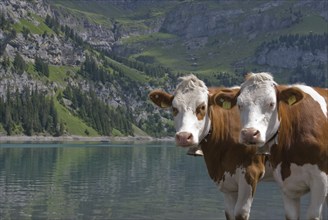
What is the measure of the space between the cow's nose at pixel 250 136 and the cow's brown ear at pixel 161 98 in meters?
3.43

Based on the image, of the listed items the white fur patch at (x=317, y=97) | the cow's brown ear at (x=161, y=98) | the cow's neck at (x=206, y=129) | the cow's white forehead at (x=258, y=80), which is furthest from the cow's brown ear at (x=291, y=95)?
the cow's brown ear at (x=161, y=98)

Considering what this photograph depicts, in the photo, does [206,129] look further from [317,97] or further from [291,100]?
[317,97]

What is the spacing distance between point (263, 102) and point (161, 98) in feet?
11.1

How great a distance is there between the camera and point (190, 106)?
15164mm

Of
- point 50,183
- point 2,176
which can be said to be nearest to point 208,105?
point 50,183

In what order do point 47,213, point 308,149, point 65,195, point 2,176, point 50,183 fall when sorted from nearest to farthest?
point 308,149, point 47,213, point 65,195, point 50,183, point 2,176

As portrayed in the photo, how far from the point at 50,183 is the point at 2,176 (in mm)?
12975

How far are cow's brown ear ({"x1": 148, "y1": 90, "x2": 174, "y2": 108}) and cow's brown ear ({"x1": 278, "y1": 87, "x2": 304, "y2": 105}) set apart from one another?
3.30m

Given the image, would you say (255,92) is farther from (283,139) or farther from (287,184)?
(287,184)

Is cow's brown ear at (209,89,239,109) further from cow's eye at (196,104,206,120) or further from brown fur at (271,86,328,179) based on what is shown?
brown fur at (271,86,328,179)

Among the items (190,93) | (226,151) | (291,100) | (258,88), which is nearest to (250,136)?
(258,88)

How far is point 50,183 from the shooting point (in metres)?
93.4

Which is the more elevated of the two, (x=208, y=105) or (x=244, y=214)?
(x=208, y=105)

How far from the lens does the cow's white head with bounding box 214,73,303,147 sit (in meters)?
13.3
